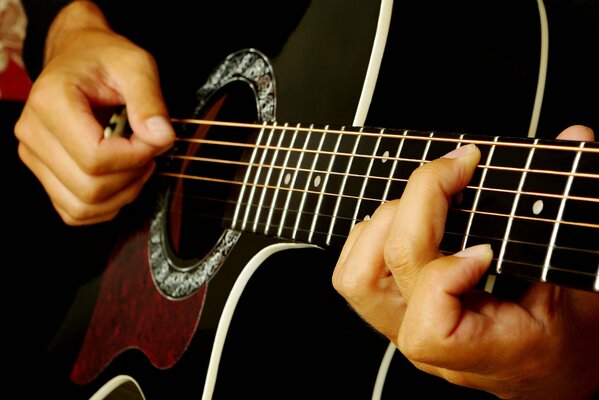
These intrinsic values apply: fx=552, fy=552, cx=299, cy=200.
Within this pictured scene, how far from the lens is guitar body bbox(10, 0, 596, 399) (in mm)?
754

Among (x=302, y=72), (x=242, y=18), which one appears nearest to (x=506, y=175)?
(x=302, y=72)

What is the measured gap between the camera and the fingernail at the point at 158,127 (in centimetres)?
88

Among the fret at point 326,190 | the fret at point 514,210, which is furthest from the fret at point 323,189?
the fret at point 514,210

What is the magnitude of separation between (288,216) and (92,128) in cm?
37

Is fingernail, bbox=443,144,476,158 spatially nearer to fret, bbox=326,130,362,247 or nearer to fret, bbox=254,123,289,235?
fret, bbox=326,130,362,247

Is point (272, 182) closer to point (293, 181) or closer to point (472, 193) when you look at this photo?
point (293, 181)

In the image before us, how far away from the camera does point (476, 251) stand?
51 cm

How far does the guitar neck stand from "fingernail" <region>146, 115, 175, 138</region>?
0.13m

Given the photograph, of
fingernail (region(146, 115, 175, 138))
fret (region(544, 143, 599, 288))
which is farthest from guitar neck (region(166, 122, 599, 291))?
fingernail (region(146, 115, 175, 138))

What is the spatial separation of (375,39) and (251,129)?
25 cm

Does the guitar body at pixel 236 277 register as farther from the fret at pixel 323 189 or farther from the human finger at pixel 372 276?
the human finger at pixel 372 276

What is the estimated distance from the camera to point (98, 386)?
101 centimetres

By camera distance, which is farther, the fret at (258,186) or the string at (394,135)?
the fret at (258,186)

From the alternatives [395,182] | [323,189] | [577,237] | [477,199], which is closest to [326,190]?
[323,189]
